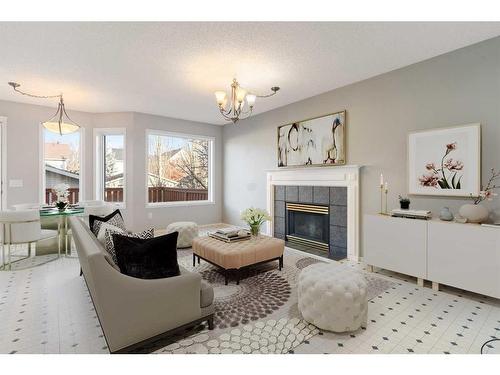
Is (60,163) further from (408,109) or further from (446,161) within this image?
(446,161)

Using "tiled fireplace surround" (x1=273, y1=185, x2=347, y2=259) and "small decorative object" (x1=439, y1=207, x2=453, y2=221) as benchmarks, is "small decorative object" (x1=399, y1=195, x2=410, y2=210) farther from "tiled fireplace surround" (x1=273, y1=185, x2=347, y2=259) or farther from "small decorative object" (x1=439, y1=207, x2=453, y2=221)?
"tiled fireplace surround" (x1=273, y1=185, x2=347, y2=259)

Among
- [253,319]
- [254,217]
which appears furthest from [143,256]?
[254,217]

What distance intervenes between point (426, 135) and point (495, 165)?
720 millimetres

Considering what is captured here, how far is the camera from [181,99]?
4.52m

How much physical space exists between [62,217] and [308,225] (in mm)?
4181

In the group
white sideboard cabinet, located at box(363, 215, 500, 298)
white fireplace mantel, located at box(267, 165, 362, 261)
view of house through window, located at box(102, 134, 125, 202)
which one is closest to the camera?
white sideboard cabinet, located at box(363, 215, 500, 298)

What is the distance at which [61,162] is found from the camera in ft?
17.0

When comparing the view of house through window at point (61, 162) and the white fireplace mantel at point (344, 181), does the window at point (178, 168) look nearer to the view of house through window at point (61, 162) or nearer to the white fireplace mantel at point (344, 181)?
the view of house through window at point (61, 162)

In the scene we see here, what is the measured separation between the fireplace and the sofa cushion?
120 inches

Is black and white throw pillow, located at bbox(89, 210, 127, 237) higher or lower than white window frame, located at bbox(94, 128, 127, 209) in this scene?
lower

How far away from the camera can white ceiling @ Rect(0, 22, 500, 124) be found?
2.39m

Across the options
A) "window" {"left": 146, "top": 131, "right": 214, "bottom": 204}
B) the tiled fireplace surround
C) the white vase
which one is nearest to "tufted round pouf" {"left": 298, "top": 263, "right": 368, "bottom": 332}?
the white vase
